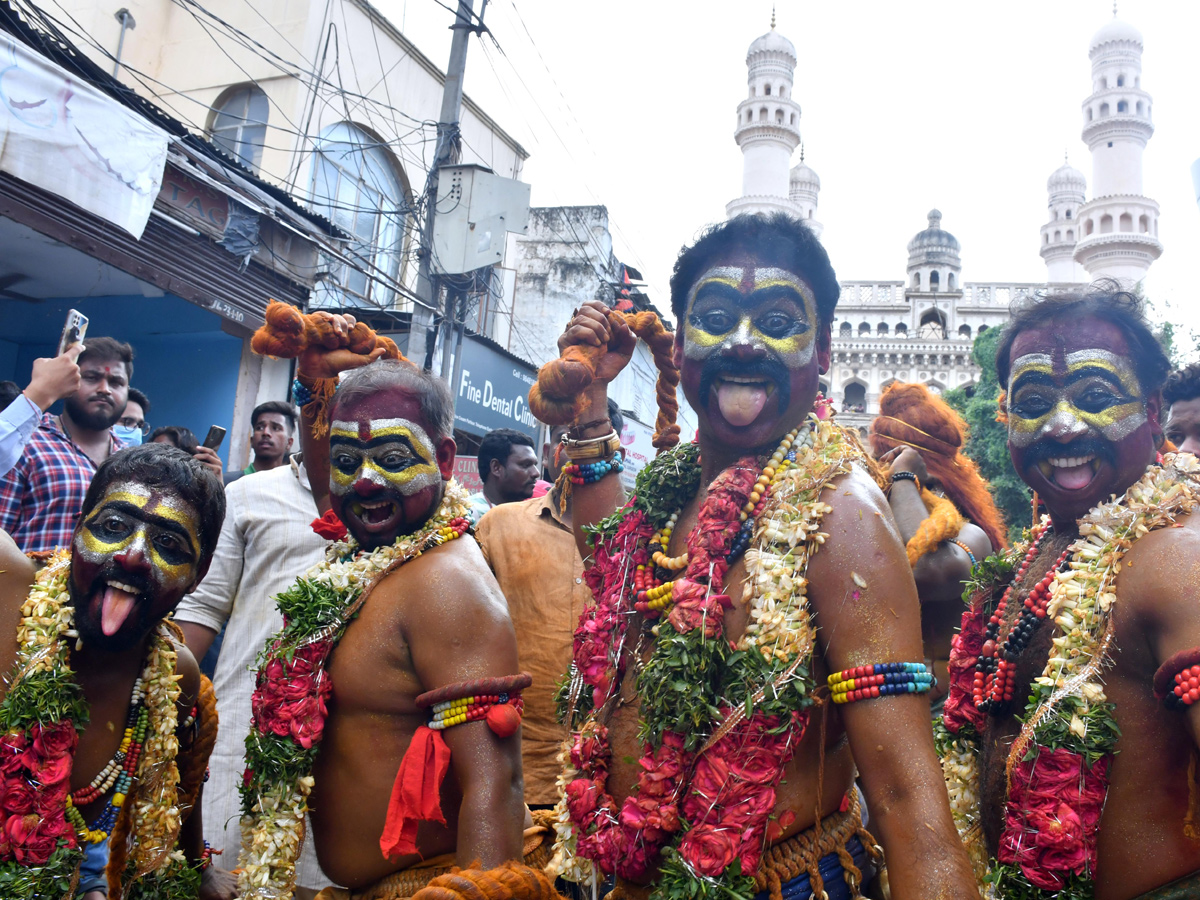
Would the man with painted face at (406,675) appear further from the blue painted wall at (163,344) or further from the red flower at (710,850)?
the blue painted wall at (163,344)

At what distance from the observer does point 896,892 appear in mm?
1844

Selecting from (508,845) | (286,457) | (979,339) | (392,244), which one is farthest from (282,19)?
(979,339)

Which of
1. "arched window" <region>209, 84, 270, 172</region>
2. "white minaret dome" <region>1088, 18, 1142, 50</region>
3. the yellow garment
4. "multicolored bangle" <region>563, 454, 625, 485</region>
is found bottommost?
the yellow garment

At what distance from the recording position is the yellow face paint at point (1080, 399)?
2547 millimetres

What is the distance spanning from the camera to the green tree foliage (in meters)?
22.9

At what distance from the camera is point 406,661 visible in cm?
267

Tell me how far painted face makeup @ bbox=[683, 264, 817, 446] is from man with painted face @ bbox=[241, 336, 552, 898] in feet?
3.02

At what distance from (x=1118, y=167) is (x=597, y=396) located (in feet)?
148

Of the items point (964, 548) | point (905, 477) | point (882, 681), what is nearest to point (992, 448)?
point (905, 477)

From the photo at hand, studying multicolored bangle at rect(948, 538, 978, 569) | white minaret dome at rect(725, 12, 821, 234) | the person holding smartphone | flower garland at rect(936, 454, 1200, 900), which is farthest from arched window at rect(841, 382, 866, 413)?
flower garland at rect(936, 454, 1200, 900)

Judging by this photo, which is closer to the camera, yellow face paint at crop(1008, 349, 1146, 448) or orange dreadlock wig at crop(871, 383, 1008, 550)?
yellow face paint at crop(1008, 349, 1146, 448)

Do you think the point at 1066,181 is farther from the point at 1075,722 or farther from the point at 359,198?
the point at 1075,722

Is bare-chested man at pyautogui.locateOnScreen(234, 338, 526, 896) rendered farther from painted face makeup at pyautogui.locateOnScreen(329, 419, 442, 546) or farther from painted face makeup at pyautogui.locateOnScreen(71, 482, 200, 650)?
painted face makeup at pyautogui.locateOnScreen(71, 482, 200, 650)

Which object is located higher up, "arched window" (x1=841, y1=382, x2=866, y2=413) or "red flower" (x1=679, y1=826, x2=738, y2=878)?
"arched window" (x1=841, y1=382, x2=866, y2=413)
